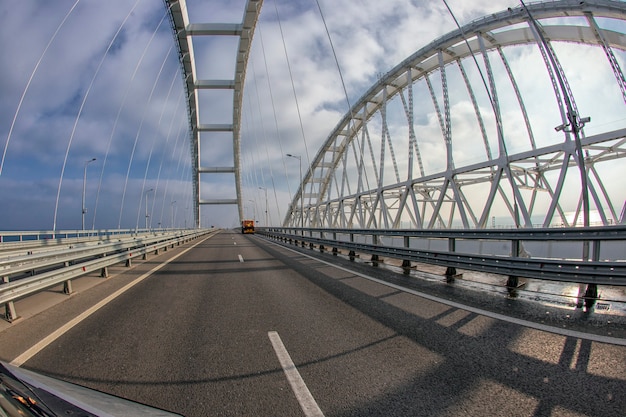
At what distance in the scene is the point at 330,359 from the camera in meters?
3.51

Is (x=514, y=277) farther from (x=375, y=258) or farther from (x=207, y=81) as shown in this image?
(x=207, y=81)

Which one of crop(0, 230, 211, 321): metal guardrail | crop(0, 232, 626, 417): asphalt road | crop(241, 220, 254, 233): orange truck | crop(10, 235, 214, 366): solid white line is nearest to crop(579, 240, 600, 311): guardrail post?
crop(0, 232, 626, 417): asphalt road

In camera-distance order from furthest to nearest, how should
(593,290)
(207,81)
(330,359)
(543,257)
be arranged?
(207,81), (543,257), (593,290), (330,359)

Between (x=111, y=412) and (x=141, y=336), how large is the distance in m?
2.61

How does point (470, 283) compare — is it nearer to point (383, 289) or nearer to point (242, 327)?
point (383, 289)

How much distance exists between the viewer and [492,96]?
20.1 m

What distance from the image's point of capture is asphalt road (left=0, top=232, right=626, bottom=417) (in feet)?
8.65

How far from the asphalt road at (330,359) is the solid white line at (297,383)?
0.8 inches

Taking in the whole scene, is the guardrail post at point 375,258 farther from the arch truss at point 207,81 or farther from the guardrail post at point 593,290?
the arch truss at point 207,81

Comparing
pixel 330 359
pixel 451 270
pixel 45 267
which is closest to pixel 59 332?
pixel 45 267

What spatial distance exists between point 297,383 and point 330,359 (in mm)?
634

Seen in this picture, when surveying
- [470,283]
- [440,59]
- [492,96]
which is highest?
[440,59]

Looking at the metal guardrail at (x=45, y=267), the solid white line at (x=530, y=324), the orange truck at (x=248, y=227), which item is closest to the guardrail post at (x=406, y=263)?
the solid white line at (x=530, y=324)

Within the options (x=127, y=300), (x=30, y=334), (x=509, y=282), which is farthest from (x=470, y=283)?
(x=30, y=334)
